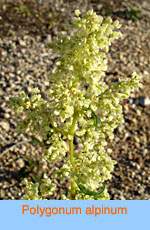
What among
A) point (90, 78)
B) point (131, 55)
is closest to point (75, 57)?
point (90, 78)

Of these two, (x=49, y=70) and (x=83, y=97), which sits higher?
(x=49, y=70)

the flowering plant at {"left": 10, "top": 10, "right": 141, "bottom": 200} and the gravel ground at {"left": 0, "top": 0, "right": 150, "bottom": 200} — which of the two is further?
the gravel ground at {"left": 0, "top": 0, "right": 150, "bottom": 200}

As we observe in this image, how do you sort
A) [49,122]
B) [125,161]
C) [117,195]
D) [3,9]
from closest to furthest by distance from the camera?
[49,122] < [117,195] < [125,161] < [3,9]

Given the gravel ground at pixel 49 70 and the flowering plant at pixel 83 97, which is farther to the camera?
the gravel ground at pixel 49 70

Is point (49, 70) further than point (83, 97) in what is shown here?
Yes

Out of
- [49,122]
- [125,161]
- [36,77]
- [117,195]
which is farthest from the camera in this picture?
[36,77]

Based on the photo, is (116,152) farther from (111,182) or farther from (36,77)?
(36,77)

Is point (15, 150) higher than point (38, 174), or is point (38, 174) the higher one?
point (15, 150)

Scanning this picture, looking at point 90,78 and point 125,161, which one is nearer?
point 90,78
